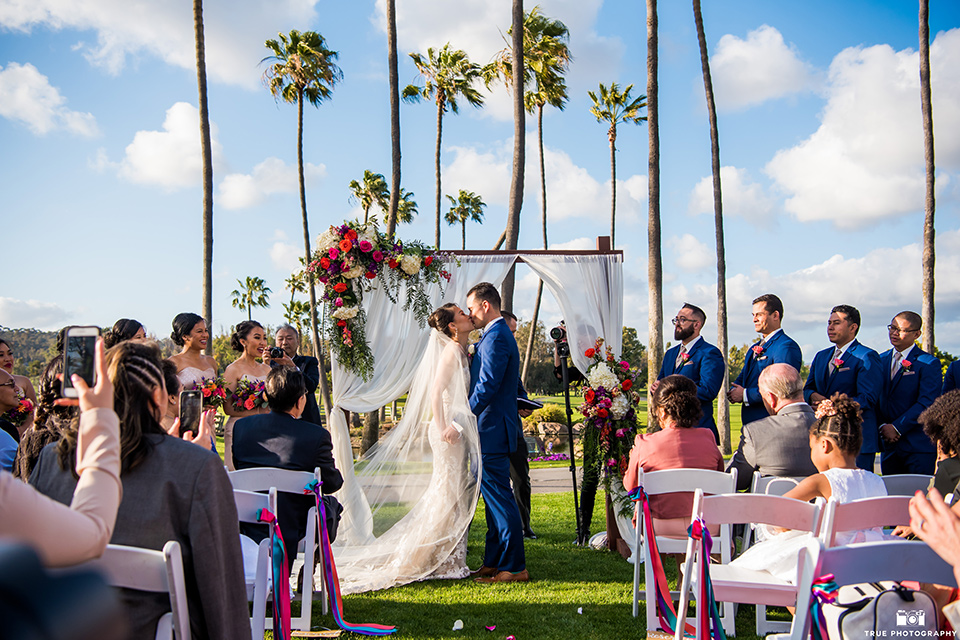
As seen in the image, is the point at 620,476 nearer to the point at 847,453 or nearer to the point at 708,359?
the point at 708,359

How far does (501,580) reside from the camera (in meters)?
5.22

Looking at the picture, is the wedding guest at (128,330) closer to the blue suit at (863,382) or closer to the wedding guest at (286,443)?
the wedding guest at (286,443)

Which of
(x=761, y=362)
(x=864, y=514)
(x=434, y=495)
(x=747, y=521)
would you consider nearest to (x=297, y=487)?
(x=434, y=495)

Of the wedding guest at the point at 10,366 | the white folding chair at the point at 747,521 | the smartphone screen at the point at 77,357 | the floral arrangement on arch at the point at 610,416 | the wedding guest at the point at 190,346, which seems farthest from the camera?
the floral arrangement on arch at the point at 610,416

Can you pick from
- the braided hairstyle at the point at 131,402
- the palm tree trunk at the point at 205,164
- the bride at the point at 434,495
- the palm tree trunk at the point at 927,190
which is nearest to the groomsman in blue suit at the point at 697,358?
the bride at the point at 434,495

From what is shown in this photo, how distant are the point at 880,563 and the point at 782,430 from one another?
2198 mm

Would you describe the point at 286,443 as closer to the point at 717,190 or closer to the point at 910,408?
the point at 910,408

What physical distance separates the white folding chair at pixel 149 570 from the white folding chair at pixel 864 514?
2426mm

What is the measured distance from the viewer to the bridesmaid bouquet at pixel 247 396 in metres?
5.81

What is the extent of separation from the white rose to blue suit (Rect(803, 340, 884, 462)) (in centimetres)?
364

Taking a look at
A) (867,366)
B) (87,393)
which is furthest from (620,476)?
(87,393)

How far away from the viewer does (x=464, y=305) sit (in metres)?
6.93

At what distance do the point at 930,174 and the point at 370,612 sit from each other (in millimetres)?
12258

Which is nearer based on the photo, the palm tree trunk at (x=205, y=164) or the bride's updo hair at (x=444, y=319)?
the bride's updo hair at (x=444, y=319)
